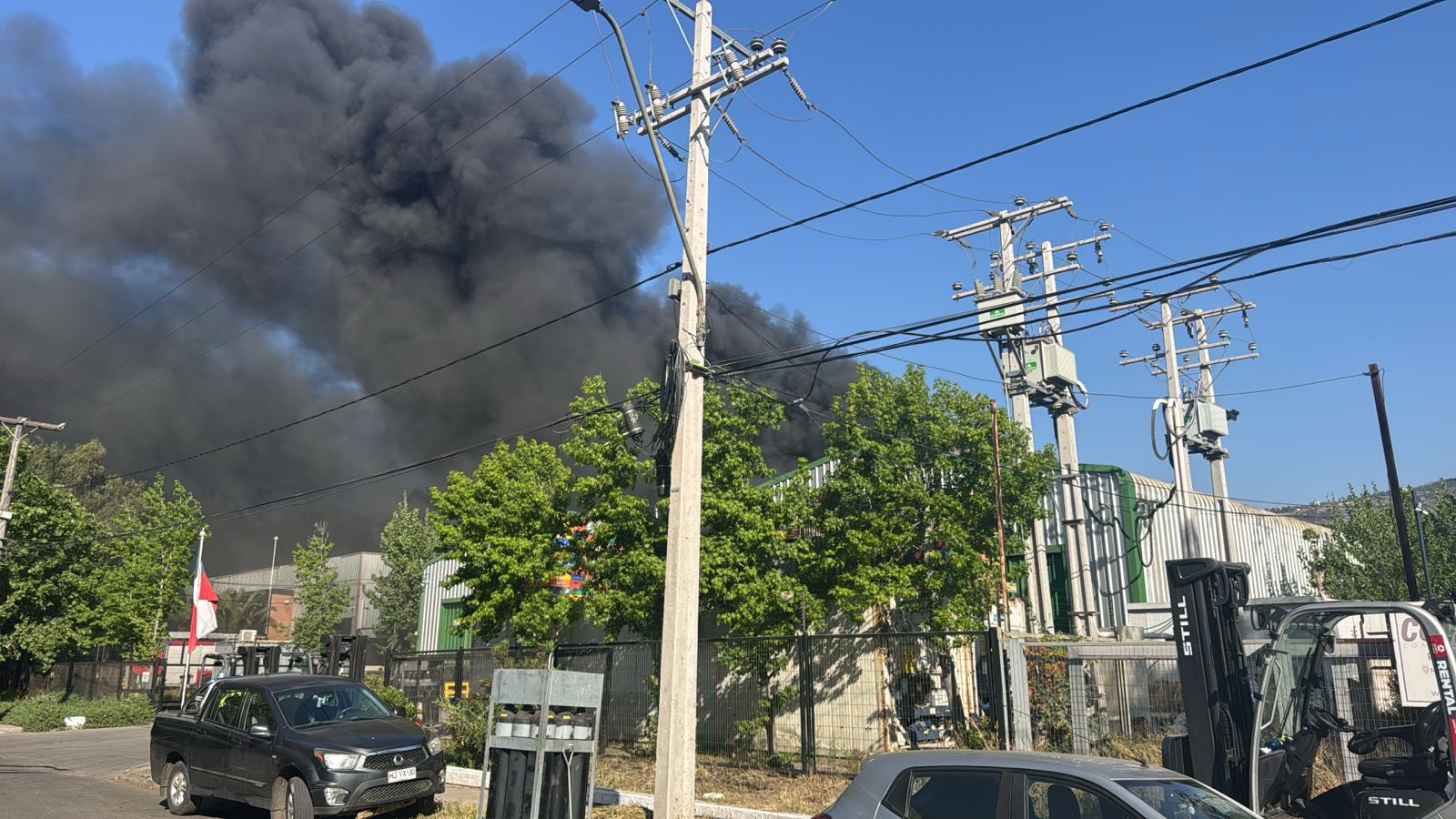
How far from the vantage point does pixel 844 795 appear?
6.13 metres

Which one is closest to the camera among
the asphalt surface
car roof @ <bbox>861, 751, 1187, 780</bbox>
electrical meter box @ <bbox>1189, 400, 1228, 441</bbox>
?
car roof @ <bbox>861, 751, 1187, 780</bbox>

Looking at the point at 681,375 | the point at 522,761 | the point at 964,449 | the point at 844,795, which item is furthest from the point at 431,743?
the point at 964,449

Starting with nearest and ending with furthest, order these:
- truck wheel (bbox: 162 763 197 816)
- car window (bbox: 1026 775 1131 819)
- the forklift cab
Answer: car window (bbox: 1026 775 1131 819), the forklift cab, truck wheel (bbox: 162 763 197 816)

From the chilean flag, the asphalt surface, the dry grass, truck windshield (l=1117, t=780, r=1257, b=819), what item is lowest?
the asphalt surface

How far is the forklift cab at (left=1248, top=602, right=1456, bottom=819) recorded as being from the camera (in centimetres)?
620

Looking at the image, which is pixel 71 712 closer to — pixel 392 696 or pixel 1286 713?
pixel 392 696

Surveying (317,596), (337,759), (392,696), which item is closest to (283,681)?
(337,759)

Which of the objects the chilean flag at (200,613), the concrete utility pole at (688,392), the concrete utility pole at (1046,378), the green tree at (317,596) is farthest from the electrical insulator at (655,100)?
the green tree at (317,596)

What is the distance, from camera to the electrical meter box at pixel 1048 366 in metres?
24.2

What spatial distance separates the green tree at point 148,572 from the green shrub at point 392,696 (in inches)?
908

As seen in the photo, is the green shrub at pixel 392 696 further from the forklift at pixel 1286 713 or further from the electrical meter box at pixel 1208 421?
the electrical meter box at pixel 1208 421

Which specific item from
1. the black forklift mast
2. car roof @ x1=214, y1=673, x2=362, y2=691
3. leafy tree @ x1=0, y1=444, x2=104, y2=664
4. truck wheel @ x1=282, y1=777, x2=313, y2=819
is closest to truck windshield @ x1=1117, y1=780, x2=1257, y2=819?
the black forklift mast

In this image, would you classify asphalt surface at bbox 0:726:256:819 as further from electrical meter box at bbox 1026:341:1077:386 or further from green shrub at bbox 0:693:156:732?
electrical meter box at bbox 1026:341:1077:386

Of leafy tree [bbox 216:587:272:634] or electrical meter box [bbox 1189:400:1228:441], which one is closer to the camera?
electrical meter box [bbox 1189:400:1228:441]
